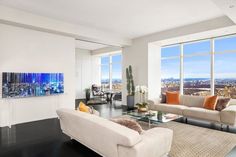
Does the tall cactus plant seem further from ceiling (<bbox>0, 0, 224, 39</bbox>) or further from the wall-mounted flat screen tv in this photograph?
the wall-mounted flat screen tv

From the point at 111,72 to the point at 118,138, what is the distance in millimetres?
8774

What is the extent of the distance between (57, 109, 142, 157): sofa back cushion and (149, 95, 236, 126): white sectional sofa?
3331 mm

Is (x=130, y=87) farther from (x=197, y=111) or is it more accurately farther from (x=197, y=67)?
(x=197, y=111)

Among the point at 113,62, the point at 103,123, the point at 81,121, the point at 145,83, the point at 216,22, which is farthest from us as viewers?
the point at 113,62

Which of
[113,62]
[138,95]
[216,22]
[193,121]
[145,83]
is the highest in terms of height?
[216,22]

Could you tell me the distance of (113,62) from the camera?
10.7 metres

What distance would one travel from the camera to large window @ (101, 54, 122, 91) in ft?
34.1

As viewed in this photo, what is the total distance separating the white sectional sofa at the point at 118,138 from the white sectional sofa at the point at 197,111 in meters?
2.64

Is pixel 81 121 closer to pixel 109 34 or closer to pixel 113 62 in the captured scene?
pixel 109 34

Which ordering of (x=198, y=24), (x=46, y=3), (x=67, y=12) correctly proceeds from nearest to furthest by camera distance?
(x=46, y=3)
(x=67, y=12)
(x=198, y=24)

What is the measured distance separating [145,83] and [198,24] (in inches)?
122

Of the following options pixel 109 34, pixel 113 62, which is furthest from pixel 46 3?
pixel 113 62

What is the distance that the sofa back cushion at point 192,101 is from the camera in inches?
222

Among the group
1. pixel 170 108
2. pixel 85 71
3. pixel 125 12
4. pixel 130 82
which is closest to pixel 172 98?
pixel 170 108
